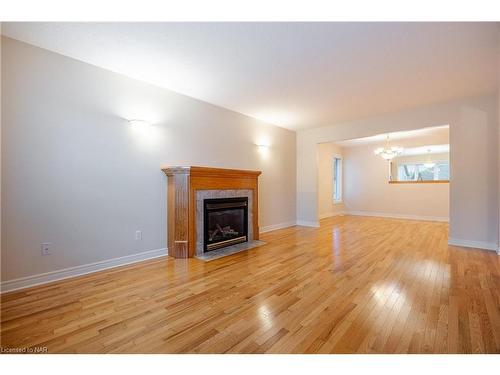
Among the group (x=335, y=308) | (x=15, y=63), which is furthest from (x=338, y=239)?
(x=15, y=63)

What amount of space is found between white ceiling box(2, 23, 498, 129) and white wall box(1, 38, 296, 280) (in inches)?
9.6

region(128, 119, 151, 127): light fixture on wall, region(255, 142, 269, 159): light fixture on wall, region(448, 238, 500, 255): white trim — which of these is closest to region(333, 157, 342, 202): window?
region(255, 142, 269, 159): light fixture on wall

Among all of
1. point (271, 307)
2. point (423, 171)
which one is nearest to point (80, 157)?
point (271, 307)

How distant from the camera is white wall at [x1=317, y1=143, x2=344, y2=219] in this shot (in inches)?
279

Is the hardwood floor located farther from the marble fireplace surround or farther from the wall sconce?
the wall sconce

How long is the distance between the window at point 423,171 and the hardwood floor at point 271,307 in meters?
5.17

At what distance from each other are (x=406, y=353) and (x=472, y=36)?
2.89 metres

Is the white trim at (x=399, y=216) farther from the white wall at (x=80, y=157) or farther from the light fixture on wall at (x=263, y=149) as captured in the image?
the white wall at (x=80, y=157)

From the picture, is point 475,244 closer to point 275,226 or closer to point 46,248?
point 275,226

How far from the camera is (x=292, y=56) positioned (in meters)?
2.47

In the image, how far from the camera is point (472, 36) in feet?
7.03

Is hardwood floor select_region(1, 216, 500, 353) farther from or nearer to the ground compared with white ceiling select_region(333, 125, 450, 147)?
nearer to the ground

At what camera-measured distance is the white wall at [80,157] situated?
2.19 meters

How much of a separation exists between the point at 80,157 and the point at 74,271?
4.31ft
